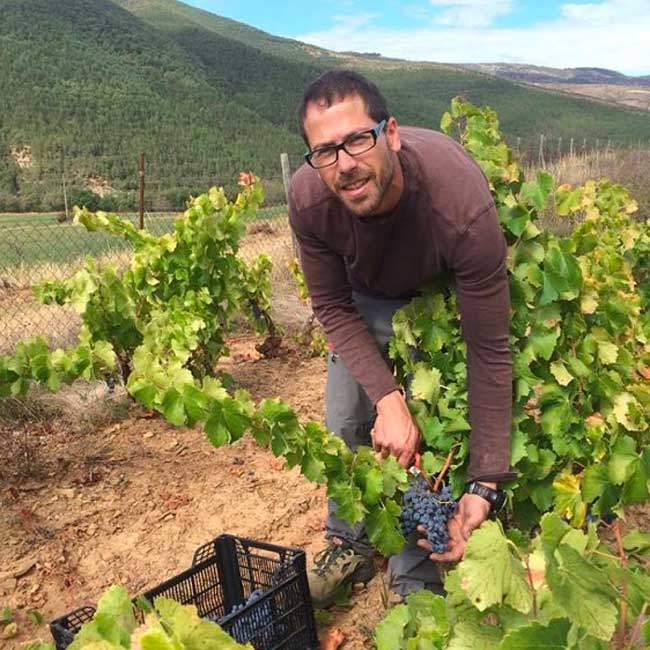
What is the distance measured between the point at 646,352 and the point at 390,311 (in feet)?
5.45

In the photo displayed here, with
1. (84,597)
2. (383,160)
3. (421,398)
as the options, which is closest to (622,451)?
(421,398)

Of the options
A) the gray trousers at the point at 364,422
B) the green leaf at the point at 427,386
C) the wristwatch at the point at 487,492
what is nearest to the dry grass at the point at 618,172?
the gray trousers at the point at 364,422

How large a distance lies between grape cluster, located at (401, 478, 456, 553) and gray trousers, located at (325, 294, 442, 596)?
29 cm

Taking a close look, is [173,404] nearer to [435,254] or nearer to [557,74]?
[435,254]

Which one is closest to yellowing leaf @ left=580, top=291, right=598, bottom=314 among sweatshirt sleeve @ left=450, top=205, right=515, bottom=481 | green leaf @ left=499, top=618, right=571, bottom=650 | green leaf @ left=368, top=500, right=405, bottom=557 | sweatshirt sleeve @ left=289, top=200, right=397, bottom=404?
sweatshirt sleeve @ left=450, top=205, right=515, bottom=481

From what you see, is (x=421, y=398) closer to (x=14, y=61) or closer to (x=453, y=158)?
(x=453, y=158)

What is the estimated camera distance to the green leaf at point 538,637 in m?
1.16

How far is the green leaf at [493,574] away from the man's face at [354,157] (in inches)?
45.1

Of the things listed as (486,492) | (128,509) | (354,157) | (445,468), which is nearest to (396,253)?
(354,157)

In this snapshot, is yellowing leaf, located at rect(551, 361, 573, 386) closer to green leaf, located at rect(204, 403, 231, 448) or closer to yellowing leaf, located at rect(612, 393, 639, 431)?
yellowing leaf, located at rect(612, 393, 639, 431)

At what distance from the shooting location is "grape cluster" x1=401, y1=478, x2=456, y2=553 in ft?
8.21

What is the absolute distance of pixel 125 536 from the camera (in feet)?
13.0

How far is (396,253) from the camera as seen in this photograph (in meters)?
2.58

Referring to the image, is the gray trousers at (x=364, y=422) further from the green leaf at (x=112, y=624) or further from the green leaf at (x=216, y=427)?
the green leaf at (x=112, y=624)
